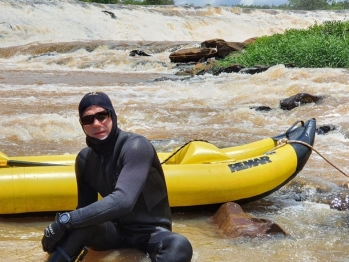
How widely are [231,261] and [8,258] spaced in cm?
119

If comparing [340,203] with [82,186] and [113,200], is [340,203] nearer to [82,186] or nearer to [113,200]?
[82,186]

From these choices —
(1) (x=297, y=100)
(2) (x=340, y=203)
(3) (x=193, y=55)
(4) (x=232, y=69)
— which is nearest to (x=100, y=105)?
(2) (x=340, y=203)

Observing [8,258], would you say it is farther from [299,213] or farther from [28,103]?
[28,103]

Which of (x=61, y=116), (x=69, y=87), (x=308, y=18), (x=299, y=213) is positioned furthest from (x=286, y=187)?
(x=308, y=18)

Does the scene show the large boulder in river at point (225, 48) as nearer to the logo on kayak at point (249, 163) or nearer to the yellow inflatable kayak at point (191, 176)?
the yellow inflatable kayak at point (191, 176)

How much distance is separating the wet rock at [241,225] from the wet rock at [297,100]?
4926mm

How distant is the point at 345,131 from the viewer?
6.54 metres

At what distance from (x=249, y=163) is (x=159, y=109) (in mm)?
4728

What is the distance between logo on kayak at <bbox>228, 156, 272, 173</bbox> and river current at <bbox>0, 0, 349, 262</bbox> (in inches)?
13.5

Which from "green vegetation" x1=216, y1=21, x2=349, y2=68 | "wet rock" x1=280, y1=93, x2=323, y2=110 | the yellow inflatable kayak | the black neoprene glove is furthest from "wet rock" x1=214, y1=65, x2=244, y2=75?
the black neoprene glove

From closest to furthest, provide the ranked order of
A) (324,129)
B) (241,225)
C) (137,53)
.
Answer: (241,225)
(324,129)
(137,53)

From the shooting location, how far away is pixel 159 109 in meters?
8.42

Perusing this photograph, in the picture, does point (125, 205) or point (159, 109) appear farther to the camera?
point (159, 109)

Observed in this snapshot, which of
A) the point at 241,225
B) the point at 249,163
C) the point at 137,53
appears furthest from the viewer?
the point at 137,53
